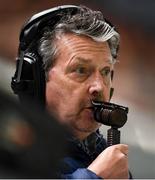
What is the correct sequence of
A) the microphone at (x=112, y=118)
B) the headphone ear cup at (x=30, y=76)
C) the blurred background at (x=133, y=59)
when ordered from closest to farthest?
the microphone at (x=112, y=118), the headphone ear cup at (x=30, y=76), the blurred background at (x=133, y=59)

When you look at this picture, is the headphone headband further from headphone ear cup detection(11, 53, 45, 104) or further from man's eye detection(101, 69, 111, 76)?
man's eye detection(101, 69, 111, 76)

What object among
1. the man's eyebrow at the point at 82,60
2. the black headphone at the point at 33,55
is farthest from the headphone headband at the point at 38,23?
the man's eyebrow at the point at 82,60

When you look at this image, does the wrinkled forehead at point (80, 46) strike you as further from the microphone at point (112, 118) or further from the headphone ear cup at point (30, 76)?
the microphone at point (112, 118)

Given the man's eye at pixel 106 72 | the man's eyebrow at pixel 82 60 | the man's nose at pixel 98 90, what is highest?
the man's eyebrow at pixel 82 60

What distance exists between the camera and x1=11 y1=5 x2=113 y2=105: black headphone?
0.87 m

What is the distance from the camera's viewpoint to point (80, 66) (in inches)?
36.4

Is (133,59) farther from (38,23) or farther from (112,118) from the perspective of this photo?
(112,118)

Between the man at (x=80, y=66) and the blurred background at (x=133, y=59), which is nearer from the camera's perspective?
the man at (x=80, y=66)

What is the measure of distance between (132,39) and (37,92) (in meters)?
0.94

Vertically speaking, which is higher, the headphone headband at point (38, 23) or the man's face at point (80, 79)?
the headphone headband at point (38, 23)

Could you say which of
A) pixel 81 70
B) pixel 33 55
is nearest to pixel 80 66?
pixel 81 70

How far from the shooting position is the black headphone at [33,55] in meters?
0.87

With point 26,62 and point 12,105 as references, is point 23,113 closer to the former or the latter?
point 12,105

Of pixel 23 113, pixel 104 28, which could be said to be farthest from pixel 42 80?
pixel 23 113
